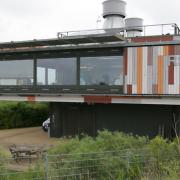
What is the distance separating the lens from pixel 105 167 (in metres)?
8.97

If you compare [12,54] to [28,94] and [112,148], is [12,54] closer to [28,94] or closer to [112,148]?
[28,94]

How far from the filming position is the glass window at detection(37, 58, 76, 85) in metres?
21.2

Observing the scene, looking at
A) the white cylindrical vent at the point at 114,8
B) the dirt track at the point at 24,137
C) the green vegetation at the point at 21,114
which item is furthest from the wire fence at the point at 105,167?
the white cylindrical vent at the point at 114,8

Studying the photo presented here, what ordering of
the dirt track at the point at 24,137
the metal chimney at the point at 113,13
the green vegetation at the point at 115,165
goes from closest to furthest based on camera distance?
the green vegetation at the point at 115,165 < the dirt track at the point at 24,137 < the metal chimney at the point at 113,13

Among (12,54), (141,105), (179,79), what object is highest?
(12,54)

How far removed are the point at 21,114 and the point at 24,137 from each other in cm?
611

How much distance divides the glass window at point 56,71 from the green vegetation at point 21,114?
8036mm

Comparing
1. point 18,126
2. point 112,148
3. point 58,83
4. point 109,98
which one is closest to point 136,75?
point 109,98

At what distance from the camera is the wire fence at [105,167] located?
8.70 meters

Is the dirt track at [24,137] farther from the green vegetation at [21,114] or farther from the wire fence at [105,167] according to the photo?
the wire fence at [105,167]

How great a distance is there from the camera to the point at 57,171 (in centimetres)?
868

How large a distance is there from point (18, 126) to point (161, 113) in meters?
13.2

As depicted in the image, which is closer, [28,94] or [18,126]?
[28,94]

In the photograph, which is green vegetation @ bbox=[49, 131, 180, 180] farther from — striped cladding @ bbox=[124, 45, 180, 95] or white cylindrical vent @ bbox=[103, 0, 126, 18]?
white cylindrical vent @ bbox=[103, 0, 126, 18]
